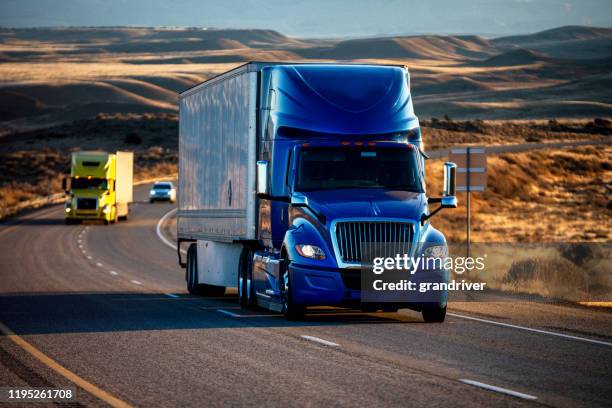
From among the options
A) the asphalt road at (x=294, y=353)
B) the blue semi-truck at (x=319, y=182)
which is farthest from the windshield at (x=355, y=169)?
the asphalt road at (x=294, y=353)

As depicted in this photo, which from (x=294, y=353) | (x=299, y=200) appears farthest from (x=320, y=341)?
(x=299, y=200)

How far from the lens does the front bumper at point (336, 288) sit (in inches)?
693

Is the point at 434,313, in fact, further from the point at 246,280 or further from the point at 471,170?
the point at 471,170

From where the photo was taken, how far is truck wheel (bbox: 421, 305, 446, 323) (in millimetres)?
18000

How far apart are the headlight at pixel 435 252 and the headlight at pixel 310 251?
1.45m

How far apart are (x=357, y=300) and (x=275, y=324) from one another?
124 cm

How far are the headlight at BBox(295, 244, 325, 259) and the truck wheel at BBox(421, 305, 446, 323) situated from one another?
1.71 m

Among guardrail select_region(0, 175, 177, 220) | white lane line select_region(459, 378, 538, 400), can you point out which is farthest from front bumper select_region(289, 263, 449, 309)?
guardrail select_region(0, 175, 177, 220)

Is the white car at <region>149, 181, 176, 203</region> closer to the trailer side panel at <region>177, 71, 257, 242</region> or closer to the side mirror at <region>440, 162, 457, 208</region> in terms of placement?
the trailer side panel at <region>177, 71, 257, 242</region>

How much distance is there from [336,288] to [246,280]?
3525mm

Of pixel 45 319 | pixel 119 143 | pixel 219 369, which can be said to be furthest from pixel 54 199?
pixel 219 369

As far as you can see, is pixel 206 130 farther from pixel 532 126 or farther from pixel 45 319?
pixel 532 126

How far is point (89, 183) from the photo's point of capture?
5772cm
